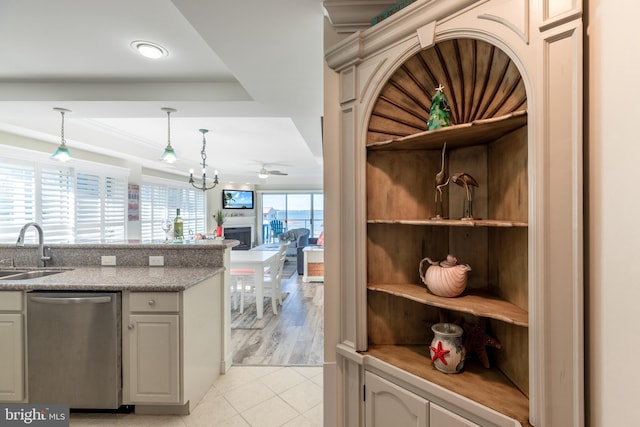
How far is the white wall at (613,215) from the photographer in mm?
802

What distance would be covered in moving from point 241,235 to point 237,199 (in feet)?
3.80

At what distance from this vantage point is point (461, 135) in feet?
4.05

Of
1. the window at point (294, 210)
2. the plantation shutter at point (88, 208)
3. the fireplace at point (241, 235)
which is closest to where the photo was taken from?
the plantation shutter at point (88, 208)

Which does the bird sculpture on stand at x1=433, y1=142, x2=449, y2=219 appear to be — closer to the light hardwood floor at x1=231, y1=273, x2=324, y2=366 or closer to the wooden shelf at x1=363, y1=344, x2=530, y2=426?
the wooden shelf at x1=363, y1=344, x2=530, y2=426

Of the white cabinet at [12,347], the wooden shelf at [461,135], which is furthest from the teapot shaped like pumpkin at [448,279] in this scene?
the white cabinet at [12,347]

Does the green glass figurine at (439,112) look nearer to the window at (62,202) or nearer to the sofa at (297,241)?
the window at (62,202)

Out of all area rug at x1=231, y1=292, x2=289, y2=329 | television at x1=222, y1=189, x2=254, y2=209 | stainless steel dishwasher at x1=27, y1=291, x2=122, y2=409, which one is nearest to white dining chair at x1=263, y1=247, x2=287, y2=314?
area rug at x1=231, y1=292, x2=289, y2=329

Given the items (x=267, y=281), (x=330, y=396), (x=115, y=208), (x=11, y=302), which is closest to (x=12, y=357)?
(x=11, y=302)

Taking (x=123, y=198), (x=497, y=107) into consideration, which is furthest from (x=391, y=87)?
(x=123, y=198)

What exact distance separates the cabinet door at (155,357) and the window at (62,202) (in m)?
2.34

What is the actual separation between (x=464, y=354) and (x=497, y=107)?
3.31ft

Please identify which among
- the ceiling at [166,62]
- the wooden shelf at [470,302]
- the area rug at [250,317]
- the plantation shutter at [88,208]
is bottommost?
the area rug at [250,317]

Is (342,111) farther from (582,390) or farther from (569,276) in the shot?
(582,390)

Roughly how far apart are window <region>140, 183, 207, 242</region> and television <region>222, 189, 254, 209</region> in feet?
2.14
